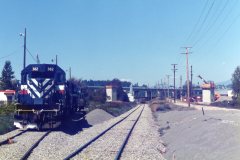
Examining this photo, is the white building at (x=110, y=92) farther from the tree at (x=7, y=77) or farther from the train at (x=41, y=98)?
the train at (x=41, y=98)

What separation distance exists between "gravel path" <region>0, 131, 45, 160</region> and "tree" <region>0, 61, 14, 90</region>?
8073 cm

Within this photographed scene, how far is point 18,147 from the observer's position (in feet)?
58.4

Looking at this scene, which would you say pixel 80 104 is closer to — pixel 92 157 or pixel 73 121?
pixel 73 121

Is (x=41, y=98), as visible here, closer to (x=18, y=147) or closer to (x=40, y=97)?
(x=40, y=97)

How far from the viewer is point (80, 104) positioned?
117 ft

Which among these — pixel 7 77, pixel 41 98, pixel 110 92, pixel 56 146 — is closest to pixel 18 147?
pixel 56 146

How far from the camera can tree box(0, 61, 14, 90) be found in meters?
101

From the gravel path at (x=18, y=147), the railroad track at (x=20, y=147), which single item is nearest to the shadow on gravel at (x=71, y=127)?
the gravel path at (x=18, y=147)

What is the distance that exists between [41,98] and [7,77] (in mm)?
82855

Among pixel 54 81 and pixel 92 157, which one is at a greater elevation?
pixel 54 81

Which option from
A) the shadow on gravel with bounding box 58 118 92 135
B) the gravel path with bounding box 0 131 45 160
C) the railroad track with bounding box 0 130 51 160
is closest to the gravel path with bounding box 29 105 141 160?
the railroad track with bounding box 0 130 51 160

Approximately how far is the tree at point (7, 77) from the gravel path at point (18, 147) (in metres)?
80.7

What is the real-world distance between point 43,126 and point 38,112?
1.48m

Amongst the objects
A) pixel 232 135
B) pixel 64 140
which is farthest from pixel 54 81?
pixel 232 135
